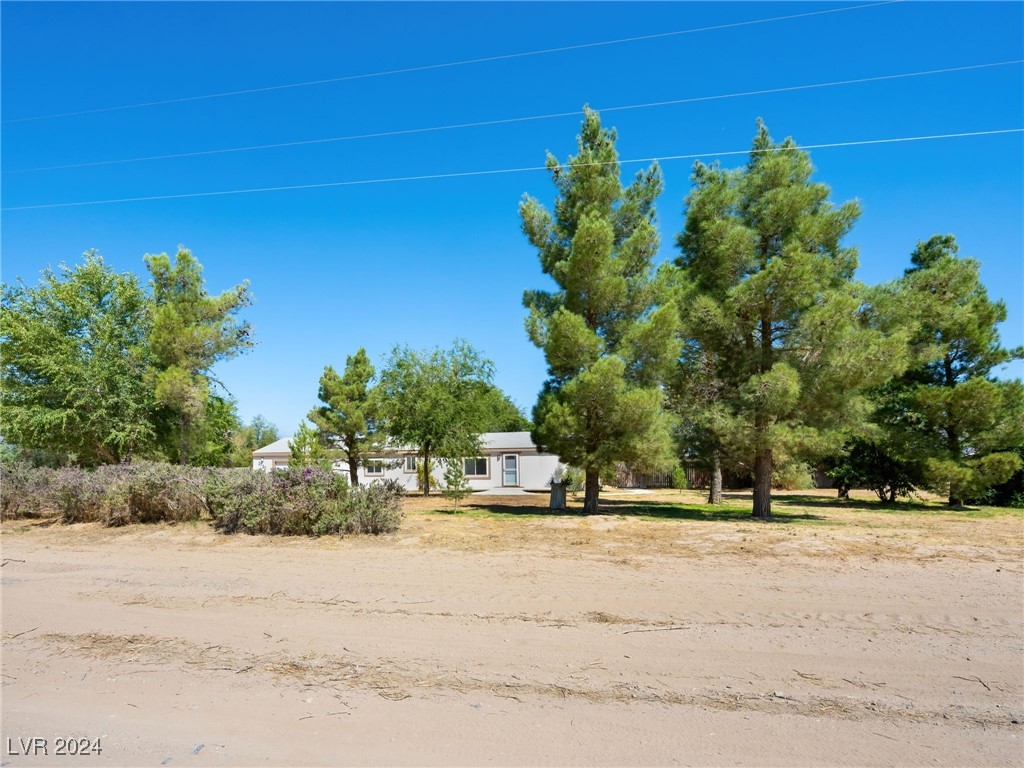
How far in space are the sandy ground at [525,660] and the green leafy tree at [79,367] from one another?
11.9 metres

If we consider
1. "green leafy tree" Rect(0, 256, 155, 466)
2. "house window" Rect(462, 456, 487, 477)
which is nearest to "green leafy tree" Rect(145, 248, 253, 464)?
"green leafy tree" Rect(0, 256, 155, 466)

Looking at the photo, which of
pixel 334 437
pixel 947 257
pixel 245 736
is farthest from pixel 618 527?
pixel 334 437

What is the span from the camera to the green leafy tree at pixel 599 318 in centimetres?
1628

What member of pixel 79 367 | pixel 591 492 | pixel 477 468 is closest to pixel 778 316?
pixel 591 492

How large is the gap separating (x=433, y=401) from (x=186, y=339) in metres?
10.8

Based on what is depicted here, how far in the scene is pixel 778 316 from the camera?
55.9 feet

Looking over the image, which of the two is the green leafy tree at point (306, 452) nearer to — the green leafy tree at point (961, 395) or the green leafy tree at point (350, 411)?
the green leafy tree at point (350, 411)

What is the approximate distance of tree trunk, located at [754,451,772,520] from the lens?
56.6 feet

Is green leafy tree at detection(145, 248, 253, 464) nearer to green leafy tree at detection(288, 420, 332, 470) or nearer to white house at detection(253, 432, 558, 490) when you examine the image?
green leafy tree at detection(288, 420, 332, 470)

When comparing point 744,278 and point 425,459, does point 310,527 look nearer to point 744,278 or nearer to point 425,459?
point 744,278

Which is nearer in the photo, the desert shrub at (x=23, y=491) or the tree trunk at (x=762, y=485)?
the desert shrub at (x=23, y=491)

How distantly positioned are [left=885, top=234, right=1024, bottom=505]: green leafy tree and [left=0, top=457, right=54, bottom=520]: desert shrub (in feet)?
83.1

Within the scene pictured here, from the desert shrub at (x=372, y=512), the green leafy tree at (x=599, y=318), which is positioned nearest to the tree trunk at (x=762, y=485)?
the green leafy tree at (x=599, y=318)

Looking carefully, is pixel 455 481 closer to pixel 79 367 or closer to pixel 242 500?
pixel 242 500
